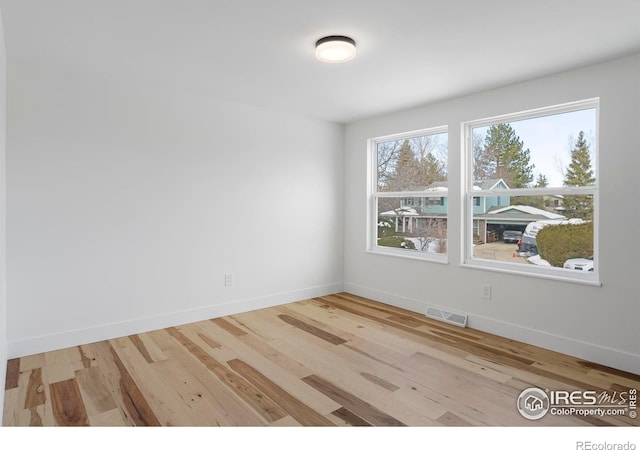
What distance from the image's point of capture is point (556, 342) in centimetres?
323

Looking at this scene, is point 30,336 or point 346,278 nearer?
point 30,336

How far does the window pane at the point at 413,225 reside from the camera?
14.1 feet

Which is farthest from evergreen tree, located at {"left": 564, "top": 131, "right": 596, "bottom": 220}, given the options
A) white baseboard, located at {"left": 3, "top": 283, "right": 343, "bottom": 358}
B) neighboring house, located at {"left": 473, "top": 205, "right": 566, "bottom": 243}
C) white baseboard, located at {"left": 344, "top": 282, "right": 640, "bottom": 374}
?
white baseboard, located at {"left": 3, "top": 283, "right": 343, "bottom": 358}

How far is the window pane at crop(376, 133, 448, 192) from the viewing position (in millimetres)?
4320

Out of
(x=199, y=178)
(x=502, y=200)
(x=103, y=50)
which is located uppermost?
(x=103, y=50)

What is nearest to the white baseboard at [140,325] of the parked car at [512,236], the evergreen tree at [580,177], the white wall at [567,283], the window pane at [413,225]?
the window pane at [413,225]

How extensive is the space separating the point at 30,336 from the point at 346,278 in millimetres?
3540

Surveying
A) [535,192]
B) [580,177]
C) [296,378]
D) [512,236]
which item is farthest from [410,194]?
[296,378]

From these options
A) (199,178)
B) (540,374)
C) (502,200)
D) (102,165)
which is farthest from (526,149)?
(102,165)

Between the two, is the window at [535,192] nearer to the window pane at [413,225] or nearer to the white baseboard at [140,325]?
the window pane at [413,225]

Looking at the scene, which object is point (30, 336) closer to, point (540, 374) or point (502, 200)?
point (540, 374)

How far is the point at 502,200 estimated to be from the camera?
3.73m

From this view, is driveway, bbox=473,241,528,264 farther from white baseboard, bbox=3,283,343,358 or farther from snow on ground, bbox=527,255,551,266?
white baseboard, bbox=3,283,343,358

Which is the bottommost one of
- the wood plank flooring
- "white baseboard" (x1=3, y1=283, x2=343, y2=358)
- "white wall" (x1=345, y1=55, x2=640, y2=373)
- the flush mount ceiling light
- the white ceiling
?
the wood plank flooring
